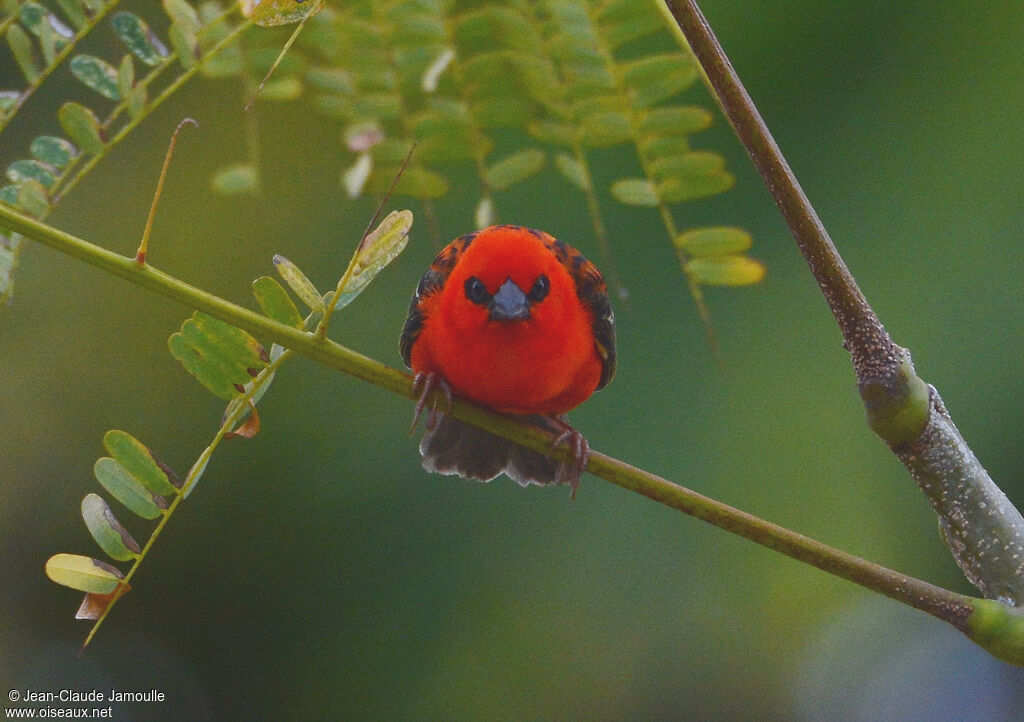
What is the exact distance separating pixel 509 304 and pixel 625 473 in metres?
1.28

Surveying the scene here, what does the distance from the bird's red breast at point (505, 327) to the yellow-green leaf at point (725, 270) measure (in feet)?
2.84

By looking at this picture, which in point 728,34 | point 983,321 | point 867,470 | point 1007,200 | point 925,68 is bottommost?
point 867,470

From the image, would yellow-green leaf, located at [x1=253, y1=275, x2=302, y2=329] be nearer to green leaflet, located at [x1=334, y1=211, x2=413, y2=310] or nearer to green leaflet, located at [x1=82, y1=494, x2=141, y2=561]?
green leaflet, located at [x1=334, y1=211, x2=413, y2=310]

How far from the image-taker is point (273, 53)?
95.3 inches

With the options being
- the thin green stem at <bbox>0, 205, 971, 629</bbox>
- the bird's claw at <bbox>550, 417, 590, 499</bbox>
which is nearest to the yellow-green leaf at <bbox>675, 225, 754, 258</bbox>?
the bird's claw at <bbox>550, 417, 590, 499</bbox>

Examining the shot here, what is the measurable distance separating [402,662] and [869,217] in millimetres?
2691

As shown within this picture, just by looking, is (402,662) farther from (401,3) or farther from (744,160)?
(401,3)

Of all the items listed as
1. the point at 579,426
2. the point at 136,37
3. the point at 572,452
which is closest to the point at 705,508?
the point at 572,452

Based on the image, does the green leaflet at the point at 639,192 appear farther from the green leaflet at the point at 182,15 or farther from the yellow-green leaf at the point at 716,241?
the green leaflet at the point at 182,15

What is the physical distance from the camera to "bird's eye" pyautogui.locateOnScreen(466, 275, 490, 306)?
9.41 ft

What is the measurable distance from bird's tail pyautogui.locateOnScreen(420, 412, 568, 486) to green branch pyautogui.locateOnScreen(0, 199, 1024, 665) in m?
1.71

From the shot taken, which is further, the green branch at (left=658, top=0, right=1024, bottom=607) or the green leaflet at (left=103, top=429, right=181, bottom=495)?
the green leaflet at (left=103, top=429, right=181, bottom=495)

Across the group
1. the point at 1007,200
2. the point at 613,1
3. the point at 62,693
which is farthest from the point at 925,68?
the point at 62,693

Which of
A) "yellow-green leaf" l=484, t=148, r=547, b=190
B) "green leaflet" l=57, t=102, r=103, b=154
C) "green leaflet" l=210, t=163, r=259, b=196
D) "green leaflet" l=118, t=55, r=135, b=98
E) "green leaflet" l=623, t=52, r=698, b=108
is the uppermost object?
"green leaflet" l=118, t=55, r=135, b=98
